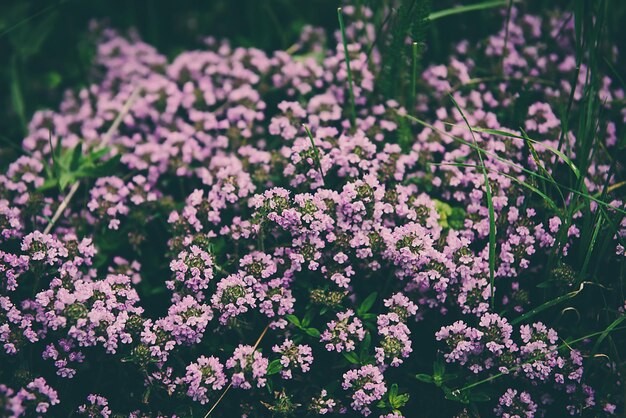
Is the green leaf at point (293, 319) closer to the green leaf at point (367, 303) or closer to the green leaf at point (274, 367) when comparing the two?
the green leaf at point (274, 367)

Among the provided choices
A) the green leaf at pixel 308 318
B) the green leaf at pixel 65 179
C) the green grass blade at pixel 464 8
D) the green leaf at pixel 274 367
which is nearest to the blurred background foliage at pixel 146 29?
the green grass blade at pixel 464 8

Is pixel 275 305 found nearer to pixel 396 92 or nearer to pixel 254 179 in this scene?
pixel 254 179

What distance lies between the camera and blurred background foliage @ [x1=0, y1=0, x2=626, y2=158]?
518 centimetres

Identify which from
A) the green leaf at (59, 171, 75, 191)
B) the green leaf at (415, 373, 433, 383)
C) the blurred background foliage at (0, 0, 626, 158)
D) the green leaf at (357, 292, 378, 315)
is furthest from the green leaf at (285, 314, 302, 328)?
the blurred background foliage at (0, 0, 626, 158)

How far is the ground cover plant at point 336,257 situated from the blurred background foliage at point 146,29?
77 centimetres

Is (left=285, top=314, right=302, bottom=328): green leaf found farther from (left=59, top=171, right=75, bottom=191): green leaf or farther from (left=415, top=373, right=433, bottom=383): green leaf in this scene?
(left=59, top=171, right=75, bottom=191): green leaf

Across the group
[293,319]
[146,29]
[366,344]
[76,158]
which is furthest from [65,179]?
[146,29]

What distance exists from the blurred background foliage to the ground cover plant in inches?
30.5

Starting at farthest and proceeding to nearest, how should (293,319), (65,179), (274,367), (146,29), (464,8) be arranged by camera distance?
(146,29)
(464,8)
(65,179)
(293,319)
(274,367)

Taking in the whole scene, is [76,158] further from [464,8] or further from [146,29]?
[464,8]

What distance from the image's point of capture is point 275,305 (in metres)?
3.45

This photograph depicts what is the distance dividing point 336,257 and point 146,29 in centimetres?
406

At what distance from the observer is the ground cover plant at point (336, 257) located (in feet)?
10.5

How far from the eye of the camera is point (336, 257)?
3.42 m
